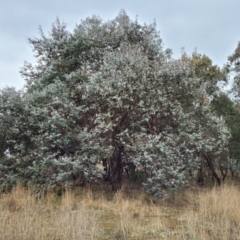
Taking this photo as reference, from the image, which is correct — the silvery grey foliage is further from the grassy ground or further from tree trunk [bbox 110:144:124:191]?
the grassy ground

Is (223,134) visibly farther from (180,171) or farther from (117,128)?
(117,128)

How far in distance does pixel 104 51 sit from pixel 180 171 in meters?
3.90

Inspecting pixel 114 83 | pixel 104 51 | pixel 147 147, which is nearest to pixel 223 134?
pixel 147 147

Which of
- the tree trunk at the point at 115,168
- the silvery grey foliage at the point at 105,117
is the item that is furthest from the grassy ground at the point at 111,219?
the tree trunk at the point at 115,168

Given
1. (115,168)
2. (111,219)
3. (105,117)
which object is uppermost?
(105,117)

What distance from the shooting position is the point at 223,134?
7887mm

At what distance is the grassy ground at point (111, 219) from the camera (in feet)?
12.5

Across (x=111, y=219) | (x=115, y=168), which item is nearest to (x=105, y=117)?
(x=115, y=168)

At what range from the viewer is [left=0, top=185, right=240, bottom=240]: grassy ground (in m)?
3.82

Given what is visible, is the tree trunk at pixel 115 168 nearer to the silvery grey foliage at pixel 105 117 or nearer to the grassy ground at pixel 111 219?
the silvery grey foliage at pixel 105 117

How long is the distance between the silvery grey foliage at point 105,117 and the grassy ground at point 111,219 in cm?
67

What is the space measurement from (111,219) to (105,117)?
8.42 ft

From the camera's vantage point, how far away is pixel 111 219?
5.11 meters

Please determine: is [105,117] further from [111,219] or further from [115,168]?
[111,219]
